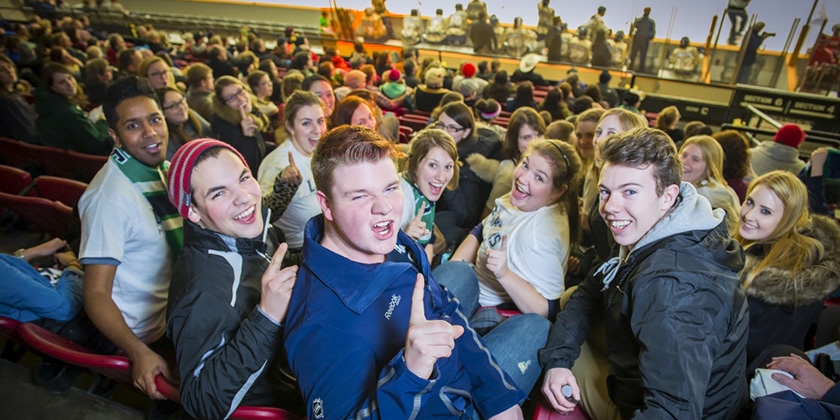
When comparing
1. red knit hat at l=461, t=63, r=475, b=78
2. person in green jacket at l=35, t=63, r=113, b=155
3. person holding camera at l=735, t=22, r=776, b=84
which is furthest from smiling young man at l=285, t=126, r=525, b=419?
person holding camera at l=735, t=22, r=776, b=84

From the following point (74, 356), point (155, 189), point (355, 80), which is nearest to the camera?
point (74, 356)

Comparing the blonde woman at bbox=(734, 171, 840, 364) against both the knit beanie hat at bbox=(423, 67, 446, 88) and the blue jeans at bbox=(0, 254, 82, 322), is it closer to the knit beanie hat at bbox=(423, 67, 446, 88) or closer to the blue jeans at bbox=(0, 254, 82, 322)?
the blue jeans at bbox=(0, 254, 82, 322)

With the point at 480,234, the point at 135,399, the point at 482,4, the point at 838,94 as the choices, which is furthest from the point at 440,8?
the point at 135,399

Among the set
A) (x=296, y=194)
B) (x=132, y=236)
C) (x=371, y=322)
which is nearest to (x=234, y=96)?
(x=296, y=194)

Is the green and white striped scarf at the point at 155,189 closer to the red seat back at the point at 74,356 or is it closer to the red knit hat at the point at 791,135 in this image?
the red seat back at the point at 74,356

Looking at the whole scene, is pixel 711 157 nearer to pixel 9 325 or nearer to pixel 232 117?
pixel 232 117

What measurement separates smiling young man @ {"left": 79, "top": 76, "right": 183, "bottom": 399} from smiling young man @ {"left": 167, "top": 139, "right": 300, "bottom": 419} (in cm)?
35

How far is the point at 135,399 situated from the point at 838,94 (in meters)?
13.2

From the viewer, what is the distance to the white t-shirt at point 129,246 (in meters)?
1.51

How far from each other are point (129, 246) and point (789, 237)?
297 cm

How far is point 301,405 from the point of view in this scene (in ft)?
5.03

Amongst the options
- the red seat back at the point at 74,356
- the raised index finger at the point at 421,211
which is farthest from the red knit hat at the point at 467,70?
the red seat back at the point at 74,356

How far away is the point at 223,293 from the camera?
50.6 inches

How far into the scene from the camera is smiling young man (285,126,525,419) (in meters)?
0.86
